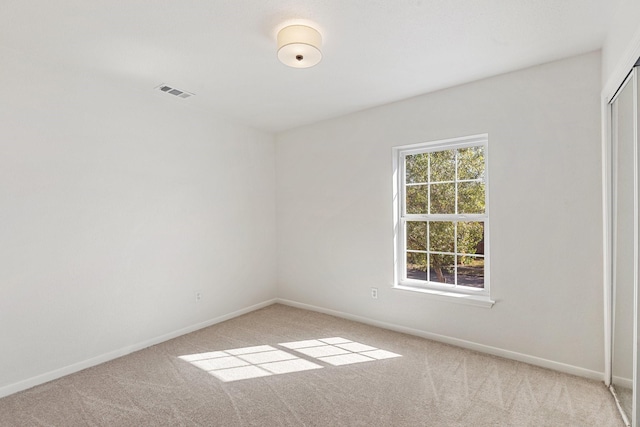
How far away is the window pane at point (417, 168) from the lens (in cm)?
338

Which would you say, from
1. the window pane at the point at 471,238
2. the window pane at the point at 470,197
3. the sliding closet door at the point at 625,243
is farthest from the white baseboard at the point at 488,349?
the window pane at the point at 470,197

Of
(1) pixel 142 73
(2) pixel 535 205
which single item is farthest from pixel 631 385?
(1) pixel 142 73

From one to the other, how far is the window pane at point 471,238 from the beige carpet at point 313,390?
3.10 ft

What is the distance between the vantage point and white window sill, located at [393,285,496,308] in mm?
2857

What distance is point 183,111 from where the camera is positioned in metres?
3.44

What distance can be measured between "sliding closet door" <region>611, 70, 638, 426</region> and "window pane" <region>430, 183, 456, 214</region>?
48.2 inches

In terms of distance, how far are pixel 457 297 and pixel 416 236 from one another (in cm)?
75

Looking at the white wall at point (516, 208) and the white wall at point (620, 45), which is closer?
the white wall at point (620, 45)

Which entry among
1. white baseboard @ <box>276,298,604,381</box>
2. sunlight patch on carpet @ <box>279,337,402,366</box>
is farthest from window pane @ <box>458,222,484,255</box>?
sunlight patch on carpet @ <box>279,337,402,366</box>

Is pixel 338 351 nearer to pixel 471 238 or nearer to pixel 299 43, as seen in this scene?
pixel 471 238

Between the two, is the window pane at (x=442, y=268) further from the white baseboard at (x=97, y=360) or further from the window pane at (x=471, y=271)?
the white baseboard at (x=97, y=360)

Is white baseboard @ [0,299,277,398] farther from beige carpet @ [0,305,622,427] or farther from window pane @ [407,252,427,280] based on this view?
window pane @ [407,252,427,280]

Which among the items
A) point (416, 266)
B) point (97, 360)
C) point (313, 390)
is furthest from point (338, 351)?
point (97, 360)

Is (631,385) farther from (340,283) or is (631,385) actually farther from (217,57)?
(217,57)
